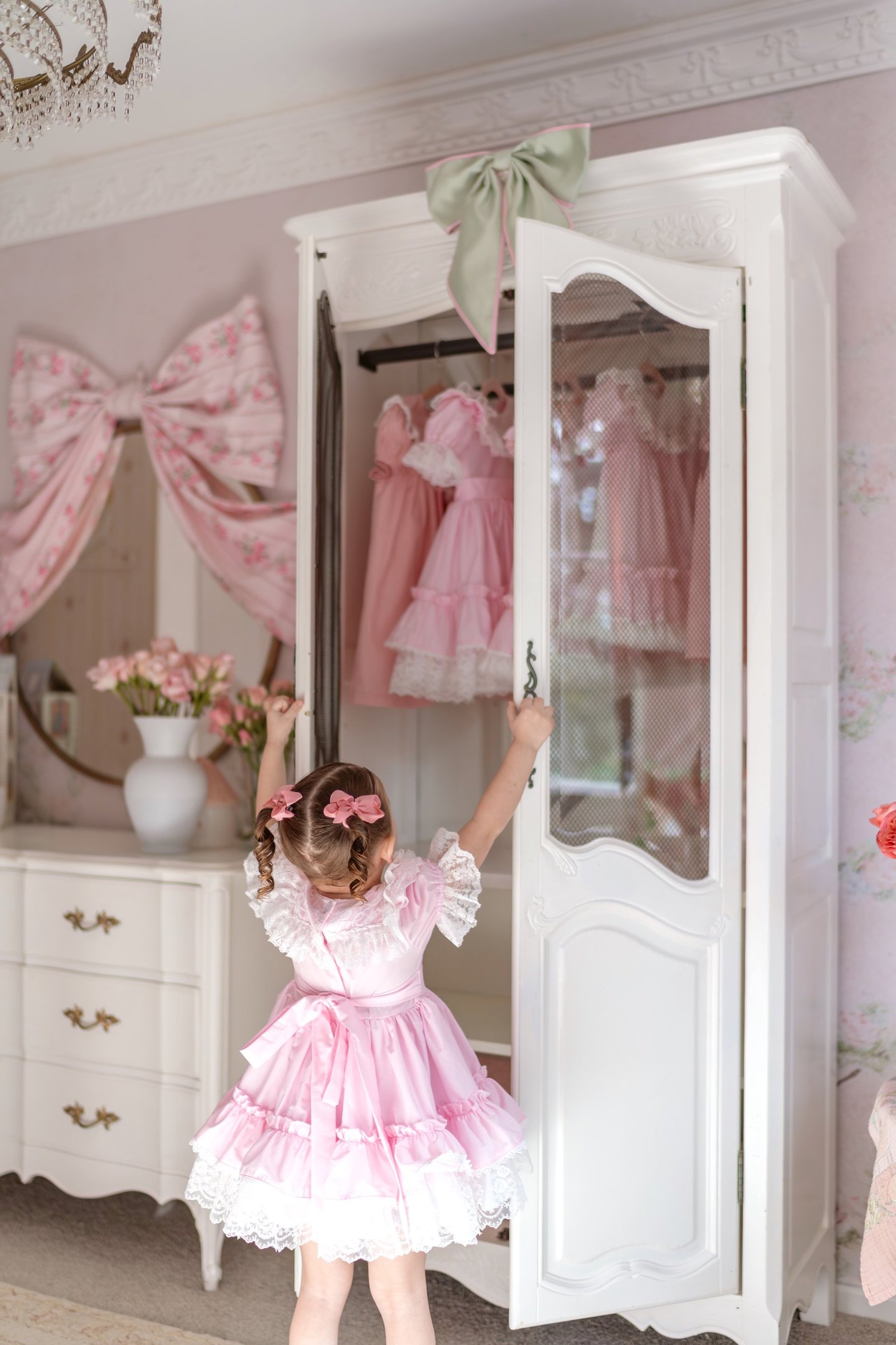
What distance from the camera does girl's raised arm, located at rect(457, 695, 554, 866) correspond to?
213 cm

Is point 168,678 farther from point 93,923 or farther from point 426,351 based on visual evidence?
point 426,351

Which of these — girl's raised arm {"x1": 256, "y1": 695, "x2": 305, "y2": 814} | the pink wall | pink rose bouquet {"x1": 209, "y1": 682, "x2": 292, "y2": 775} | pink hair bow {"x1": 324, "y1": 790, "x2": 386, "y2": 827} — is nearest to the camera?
pink hair bow {"x1": 324, "y1": 790, "x2": 386, "y2": 827}

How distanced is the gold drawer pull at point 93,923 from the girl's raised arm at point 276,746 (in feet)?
2.01

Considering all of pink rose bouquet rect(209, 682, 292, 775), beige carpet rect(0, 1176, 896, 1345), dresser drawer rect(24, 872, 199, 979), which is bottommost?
beige carpet rect(0, 1176, 896, 1345)

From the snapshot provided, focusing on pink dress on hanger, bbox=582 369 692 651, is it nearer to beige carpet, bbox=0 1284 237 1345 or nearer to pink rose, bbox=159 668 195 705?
pink rose, bbox=159 668 195 705

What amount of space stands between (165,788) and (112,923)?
352mm

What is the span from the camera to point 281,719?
243 cm

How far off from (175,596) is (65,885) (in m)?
0.94

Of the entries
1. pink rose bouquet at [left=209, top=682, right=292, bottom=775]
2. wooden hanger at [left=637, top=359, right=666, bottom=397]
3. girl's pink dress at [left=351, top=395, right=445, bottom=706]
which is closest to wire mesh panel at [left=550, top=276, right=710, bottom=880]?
wooden hanger at [left=637, top=359, right=666, bottom=397]

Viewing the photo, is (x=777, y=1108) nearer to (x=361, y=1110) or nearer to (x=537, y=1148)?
(x=537, y=1148)

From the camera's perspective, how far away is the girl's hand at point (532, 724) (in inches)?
85.1

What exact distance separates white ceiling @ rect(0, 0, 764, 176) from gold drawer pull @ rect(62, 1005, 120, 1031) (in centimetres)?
234

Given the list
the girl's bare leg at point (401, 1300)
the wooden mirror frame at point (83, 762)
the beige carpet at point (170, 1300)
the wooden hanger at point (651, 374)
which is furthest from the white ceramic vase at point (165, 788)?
the wooden hanger at point (651, 374)

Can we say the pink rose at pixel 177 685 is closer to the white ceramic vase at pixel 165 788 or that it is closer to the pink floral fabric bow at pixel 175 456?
the white ceramic vase at pixel 165 788
